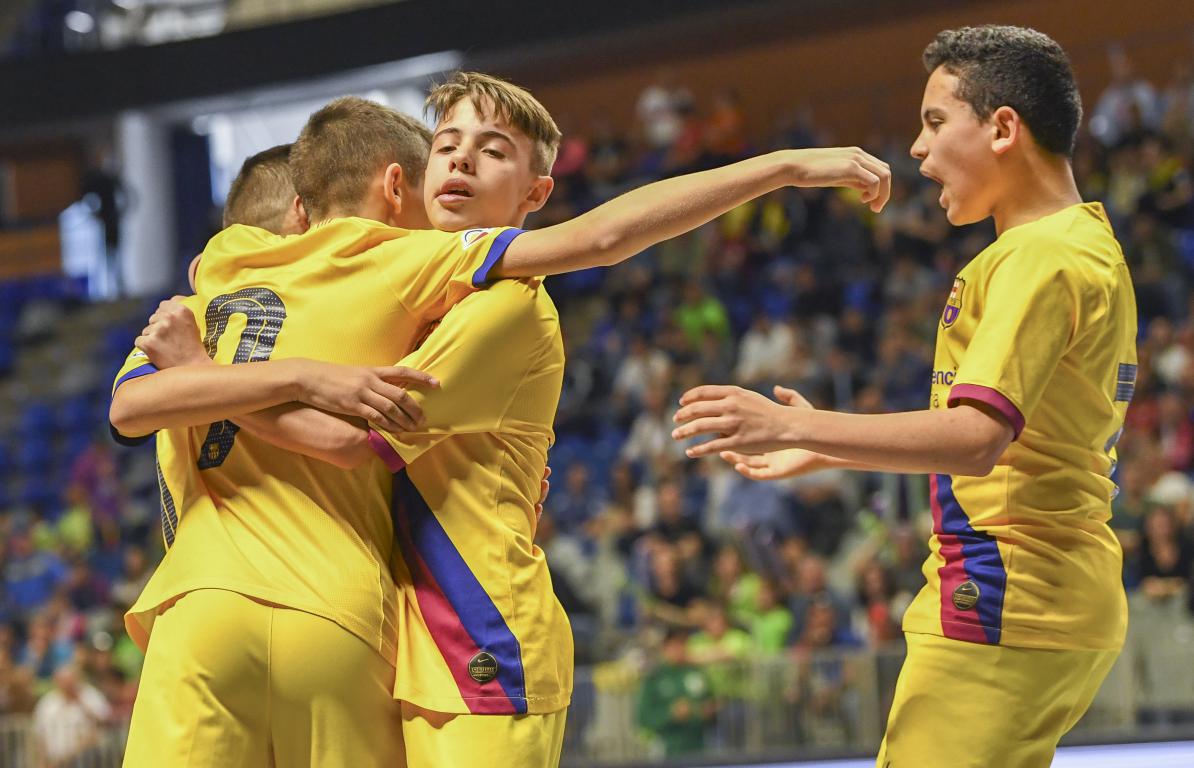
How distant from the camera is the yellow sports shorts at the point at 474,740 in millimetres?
2438

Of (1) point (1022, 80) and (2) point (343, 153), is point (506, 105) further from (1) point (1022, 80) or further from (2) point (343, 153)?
(1) point (1022, 80)

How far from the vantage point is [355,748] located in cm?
246

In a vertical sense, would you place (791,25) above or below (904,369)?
above

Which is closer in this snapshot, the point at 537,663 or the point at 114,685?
the point at 537,663

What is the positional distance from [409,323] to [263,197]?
2.08 ft

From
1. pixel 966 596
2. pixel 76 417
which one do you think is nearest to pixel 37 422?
pixel 76 417

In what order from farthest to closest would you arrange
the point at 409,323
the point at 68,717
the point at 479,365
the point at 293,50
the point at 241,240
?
the point at 293,50, the point at 68,717, the point at 241,240, the point at 409,323, the point at 479,365

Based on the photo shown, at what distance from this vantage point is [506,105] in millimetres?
2842

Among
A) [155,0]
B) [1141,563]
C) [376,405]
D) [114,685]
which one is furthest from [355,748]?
[155,0]

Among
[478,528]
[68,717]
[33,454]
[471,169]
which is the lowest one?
[68,717]

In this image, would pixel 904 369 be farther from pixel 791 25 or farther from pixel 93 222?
pixel 93 222

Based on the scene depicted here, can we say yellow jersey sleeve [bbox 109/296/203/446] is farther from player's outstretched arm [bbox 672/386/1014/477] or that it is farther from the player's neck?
the player's neck

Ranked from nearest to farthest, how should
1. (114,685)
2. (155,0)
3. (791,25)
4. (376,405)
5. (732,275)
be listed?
(376,405), (114,685), (732,275), (791,25), (155,0)

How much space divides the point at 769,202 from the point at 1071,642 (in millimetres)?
10642
